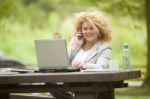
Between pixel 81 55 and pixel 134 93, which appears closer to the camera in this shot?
pixel 81 55

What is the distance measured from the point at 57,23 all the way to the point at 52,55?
25.4 feet

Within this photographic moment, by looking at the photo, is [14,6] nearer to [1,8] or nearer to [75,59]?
[1,8]

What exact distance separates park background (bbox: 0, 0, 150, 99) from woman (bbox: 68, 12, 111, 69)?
6183mm

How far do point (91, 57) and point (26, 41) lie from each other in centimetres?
739

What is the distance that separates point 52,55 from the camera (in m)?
3.83

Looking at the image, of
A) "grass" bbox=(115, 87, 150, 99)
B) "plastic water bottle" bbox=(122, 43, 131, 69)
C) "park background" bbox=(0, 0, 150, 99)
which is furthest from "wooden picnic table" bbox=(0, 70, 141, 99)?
"park background" bbox=(0, 0, 150, 99)

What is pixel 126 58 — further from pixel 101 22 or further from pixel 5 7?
pixel 5 7

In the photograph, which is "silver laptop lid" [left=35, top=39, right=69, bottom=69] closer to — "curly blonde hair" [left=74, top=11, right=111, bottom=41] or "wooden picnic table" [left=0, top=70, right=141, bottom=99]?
"wooden picnic table" [left=0, top=70, right=141, bottom=99]

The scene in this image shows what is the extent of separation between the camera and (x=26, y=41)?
11617 mm

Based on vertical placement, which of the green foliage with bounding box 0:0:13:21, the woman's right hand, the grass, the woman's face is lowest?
the grass

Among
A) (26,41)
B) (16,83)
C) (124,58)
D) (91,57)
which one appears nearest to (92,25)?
(91,57)

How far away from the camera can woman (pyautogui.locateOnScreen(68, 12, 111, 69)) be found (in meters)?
4.32

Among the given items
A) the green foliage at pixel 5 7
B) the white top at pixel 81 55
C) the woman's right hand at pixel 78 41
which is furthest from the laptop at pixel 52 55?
the green foliage at pixel 5 7

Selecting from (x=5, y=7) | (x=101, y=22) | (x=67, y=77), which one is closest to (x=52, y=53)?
(x=67, y=77)
